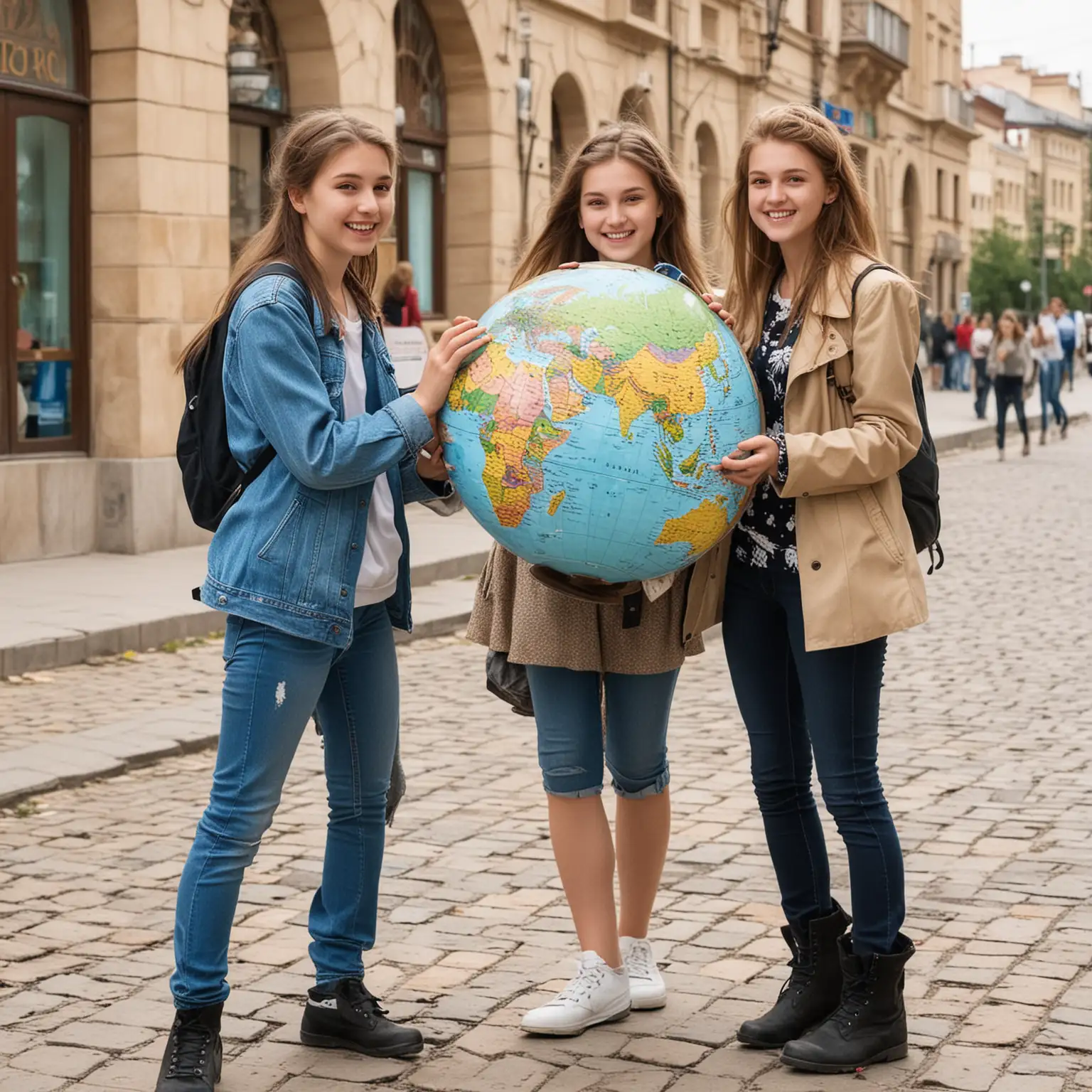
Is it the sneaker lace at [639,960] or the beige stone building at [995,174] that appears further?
the beige stone building at [995,174]

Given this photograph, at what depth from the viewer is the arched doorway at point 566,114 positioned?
22.4m

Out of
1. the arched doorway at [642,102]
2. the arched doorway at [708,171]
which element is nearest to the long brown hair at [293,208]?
the arched doorway at [642,102]

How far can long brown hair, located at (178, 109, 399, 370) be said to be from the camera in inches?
154

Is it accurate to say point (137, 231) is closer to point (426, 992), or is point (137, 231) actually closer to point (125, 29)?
point (125, 29)

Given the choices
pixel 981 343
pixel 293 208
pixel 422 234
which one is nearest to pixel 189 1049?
pixel 293 208

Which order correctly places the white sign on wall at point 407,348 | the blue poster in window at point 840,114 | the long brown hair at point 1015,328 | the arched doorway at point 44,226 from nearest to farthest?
the arched doorway at point 44,226, the white sign on wall at point 407,348, the long brown hair at point 1015,328, the blue poster in window at point 840,114

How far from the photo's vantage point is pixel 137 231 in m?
13.5

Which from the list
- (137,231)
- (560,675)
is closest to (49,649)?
(137,231)

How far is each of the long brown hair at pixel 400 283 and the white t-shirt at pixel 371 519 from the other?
1291cm

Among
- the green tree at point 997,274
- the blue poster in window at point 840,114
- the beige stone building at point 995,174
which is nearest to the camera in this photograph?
the blue poster in window at point 840,114

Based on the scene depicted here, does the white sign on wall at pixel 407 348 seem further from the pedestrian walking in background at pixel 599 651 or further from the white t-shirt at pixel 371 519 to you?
the white t-shirt at pixel 371 519

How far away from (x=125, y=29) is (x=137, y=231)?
55.5 inches

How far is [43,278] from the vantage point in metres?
13.5

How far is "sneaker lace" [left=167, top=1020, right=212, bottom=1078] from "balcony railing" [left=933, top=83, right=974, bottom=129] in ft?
152
